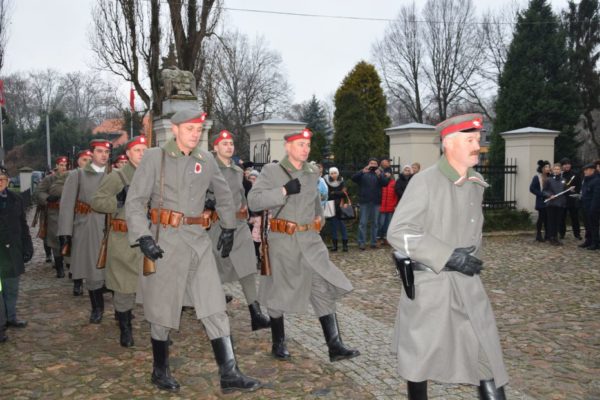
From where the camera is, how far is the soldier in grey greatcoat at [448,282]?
119 inches

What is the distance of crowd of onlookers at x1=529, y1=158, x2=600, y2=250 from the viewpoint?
1205 cm

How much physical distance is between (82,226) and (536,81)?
814 inches

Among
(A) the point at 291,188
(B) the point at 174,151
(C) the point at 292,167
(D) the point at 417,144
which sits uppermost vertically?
(D) the point at 417,144

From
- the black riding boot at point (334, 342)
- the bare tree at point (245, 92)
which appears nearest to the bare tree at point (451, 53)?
the bare tree at point (245, 92)

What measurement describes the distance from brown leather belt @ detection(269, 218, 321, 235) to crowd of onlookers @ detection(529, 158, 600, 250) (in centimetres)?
906

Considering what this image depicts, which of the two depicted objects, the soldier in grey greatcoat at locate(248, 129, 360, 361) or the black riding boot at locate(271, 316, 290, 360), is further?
the black riding boot at locate(271, 316, 290, 360)

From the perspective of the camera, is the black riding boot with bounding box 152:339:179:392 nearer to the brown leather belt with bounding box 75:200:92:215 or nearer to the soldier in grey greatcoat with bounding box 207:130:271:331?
the soldier in grey greatcoat with bounding box 207:130:271:331

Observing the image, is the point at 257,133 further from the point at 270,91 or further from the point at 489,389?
the point at 270,91

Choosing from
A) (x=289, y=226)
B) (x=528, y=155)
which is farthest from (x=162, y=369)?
(x=528, y=155)

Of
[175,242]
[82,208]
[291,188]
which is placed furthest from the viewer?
[82,208]

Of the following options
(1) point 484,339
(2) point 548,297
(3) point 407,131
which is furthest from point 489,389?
(3) point 407,131

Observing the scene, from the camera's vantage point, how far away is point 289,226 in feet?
16.1

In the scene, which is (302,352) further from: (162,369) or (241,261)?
(162,369)

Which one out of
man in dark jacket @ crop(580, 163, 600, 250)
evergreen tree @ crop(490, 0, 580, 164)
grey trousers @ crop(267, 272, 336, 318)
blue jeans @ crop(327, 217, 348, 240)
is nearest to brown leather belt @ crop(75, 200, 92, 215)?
grey trousers @ crop(267, 272, 336, 318)
